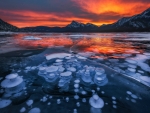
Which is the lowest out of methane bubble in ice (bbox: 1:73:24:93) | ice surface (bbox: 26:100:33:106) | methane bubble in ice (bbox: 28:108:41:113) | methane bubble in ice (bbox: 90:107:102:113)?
methane bubble in ice (bbox: 90:107:102:113)

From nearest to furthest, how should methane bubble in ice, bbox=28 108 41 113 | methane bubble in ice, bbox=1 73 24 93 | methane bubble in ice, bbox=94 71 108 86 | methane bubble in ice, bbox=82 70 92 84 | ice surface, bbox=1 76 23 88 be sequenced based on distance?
methane bubble in ice, bbox=28 108 41 113 < methane bubble in ice, bbox=1 73 24 93 < ice surface, bbox=1 76 23 88 < methane bubble in ice, bbox=94 71 108 86 < methane bubble in ice, bbox=82 70 92 84

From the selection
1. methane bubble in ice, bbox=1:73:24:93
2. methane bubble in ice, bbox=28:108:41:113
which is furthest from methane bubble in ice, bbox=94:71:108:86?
methane bubble in ice, bbox=1:73:24:93

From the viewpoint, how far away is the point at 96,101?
220cm

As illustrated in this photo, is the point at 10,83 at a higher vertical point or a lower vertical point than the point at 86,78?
higher

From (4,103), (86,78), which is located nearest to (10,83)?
(4,103)

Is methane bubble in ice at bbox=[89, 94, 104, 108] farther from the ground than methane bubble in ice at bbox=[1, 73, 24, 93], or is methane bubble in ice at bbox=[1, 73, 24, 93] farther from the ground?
methane bubble in ice at bbox=[1, 73, 24, 93]

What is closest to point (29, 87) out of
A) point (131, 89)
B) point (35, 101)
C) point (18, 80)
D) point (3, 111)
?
point (18, 80)

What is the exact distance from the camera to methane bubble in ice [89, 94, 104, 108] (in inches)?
82.6

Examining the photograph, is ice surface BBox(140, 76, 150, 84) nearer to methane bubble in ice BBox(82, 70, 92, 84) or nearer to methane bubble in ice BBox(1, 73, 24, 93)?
methane bubble in ice BBox(82, 70, 92, 84)

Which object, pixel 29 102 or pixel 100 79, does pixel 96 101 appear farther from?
pixel 29 102

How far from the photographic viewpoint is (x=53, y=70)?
3.54m

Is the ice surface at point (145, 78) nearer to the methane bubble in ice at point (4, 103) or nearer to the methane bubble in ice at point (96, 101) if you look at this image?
the methane bubble in ice at point (96, 101)

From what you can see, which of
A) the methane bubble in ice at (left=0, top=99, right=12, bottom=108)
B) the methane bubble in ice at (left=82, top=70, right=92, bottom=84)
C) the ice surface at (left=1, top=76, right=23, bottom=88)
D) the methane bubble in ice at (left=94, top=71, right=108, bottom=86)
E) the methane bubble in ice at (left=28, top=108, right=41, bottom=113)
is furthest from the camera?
the methane bubble in ice at (left=82, top=70, right=92, bottom=84)

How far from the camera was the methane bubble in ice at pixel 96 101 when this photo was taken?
6.88ft
